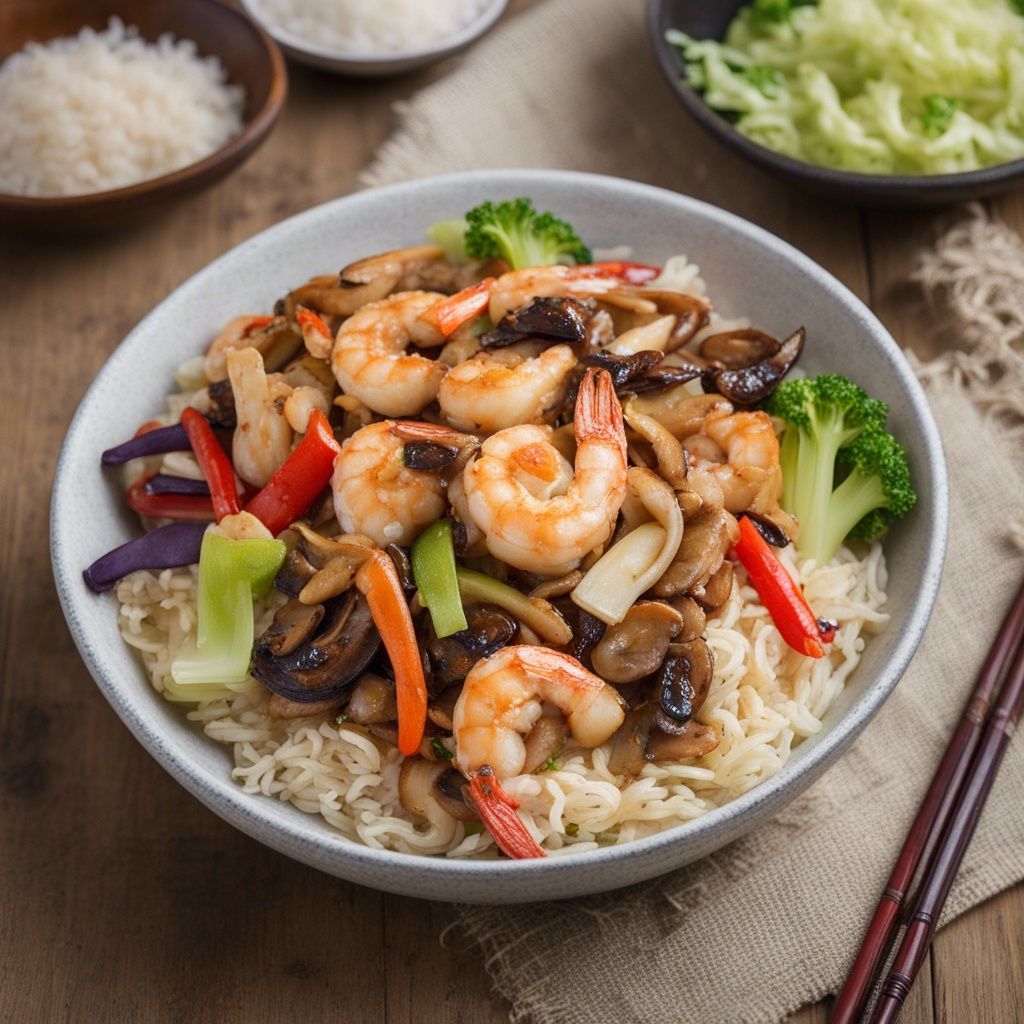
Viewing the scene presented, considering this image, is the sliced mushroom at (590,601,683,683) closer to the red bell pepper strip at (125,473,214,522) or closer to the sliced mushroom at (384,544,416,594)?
the sliced mushroom at (384,544,416,594)

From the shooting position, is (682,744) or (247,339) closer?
(682,744)

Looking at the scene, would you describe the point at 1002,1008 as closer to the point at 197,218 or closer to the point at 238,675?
the point at 238,675

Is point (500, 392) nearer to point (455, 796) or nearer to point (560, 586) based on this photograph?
point (560, 586)

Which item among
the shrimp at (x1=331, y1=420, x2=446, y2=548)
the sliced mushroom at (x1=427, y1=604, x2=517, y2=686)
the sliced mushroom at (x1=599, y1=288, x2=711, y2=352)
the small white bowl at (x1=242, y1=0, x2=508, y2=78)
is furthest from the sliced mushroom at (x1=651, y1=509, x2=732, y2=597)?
the small white bowl at (x1=242, y1=0, x2=508, y2=78)

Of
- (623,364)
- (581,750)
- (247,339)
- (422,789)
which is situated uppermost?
(623,364)

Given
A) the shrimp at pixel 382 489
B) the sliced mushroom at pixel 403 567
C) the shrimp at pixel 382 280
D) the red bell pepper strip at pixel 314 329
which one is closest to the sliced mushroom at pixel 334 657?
the sliced mushroom at pixel 403 567

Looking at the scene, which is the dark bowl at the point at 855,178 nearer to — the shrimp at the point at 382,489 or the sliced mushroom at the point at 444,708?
the shrimp at the point at 382,489

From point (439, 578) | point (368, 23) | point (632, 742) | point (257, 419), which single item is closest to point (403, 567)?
point (439, 578)
